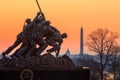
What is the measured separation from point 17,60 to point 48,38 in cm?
235

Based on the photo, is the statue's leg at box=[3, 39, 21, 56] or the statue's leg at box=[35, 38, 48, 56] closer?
the statue's leg at box=[35, 38, 48, 56]

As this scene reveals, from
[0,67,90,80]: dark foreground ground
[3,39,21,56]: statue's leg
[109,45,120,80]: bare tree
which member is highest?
[109,45,120,80]: bare tree

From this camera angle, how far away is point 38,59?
30812 millimetres

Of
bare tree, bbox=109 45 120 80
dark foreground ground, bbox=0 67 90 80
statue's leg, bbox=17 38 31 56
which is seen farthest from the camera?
bare tree, bbox=109 45 120 80

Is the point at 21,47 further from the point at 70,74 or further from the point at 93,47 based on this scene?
the point at 93,47

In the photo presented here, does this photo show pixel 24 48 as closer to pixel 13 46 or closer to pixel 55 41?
pixel 13 46

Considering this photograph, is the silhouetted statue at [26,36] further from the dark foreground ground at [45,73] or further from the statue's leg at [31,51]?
the dark foreground ground at [45,73]

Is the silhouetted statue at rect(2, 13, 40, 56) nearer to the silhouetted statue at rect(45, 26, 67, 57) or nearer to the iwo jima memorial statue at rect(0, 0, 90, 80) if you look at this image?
the iwo jima memorial statue at rect(0, 0, 90, 80)

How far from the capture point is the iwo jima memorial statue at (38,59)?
97.1ft

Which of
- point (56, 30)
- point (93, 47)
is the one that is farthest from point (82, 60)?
point (56, 30)

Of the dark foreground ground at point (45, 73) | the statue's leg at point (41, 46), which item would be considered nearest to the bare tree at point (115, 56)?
the statue's leg at point (41, 46)

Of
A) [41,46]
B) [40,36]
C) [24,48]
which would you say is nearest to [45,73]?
[41,46]

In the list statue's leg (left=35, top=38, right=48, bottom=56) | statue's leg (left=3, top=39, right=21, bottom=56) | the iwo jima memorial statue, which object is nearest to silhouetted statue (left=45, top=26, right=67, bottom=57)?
the iwo jima memorial statue

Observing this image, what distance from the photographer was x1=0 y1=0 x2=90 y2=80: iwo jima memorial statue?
29609 millimetres
